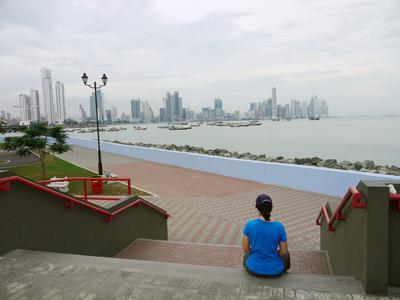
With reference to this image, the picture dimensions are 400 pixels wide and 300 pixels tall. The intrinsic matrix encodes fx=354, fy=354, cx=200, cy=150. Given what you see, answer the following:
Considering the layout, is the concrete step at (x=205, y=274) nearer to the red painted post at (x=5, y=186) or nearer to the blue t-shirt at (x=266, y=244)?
the blue t-shirt at (x=266, y=244)

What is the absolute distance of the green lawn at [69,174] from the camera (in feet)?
45.4

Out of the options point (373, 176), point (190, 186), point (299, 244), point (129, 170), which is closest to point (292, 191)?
point (373, 176)

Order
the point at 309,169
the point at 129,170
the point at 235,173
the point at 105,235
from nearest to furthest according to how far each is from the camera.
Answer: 1. the point at 105,235
2. the point at 309,169
3. the point at 235,173
4. the point at 129,170

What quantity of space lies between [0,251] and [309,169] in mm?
10647

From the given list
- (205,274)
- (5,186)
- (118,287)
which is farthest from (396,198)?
(5,186)

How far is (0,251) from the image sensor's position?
4176mm

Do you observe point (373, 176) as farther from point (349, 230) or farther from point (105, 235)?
point (105, 235)

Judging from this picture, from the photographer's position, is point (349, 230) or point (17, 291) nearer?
point (17, 291)

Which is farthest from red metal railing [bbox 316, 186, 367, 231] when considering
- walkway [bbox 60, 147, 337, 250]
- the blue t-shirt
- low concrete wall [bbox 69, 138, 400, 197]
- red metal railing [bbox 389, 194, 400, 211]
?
low concrete wall [bbox 69, 138, 400, 197]

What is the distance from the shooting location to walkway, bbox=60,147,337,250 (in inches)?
336

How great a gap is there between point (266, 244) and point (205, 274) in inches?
30.0

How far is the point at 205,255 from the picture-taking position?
6590 mm

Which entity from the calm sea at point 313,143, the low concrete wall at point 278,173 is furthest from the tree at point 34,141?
the calm sea at point 313,143

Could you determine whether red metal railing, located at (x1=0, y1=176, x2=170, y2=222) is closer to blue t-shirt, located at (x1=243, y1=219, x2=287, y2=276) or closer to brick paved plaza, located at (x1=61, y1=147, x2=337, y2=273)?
brick paved plaza, located at (x1=61, y1=147, x2=337, y2=273)
